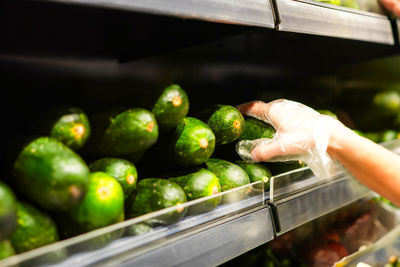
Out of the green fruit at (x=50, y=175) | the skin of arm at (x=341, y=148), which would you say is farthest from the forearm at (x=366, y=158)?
the green fruit at (x=50, y=175)

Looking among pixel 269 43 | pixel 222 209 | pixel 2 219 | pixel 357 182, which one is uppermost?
pixel 269 43

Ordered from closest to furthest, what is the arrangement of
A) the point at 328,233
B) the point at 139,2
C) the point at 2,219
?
the point at 2,219, the point at 139,2, the point at 328,233

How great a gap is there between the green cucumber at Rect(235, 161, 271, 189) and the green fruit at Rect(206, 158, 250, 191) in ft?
0.15

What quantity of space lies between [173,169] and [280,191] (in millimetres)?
291

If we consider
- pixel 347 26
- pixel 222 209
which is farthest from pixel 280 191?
pixel 347 26

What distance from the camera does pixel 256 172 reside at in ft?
3.24

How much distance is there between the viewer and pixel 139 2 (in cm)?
63

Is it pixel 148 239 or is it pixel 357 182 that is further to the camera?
pixel 357 182

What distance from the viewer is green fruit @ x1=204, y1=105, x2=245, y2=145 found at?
0.95m

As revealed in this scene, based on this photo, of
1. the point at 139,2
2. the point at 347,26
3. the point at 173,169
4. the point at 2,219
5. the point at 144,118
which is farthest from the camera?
the point at 347,26

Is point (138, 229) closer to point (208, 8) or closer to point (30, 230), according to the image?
point (30, 230)

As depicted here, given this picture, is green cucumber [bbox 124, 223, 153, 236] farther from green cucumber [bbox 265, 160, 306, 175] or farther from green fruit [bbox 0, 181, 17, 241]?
green cucumber [bbox 265, 160, 306, 175]

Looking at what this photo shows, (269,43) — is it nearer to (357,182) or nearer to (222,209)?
(357,182)

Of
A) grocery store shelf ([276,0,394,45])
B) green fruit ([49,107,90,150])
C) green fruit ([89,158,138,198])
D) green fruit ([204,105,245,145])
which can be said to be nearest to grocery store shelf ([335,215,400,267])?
green fruit ([204,105,245,145])
